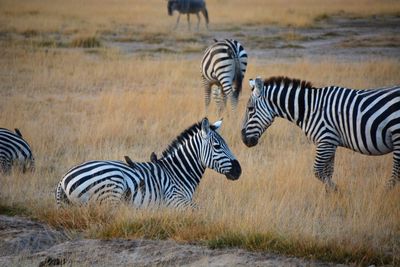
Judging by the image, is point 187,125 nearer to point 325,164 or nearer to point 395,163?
point 325,164

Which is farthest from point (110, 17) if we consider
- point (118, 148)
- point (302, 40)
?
point (118, 148)

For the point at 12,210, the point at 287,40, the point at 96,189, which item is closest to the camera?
the point at 96,189

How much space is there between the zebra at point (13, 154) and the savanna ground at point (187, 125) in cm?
33

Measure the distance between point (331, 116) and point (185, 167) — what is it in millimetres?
2114

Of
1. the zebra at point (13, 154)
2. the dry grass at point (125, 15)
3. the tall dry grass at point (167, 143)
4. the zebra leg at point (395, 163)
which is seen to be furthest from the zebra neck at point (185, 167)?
the dry grass at point (125, 15)

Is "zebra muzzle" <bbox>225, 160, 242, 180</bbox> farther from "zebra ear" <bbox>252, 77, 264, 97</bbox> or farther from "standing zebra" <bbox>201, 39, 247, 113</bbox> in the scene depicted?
"standing zebra" <bbox>201, 39, 247, 113</bbox>

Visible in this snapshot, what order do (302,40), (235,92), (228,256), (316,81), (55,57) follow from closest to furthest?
(228,256)
(235,92)
(316,81)
(55,57)
(302,40)

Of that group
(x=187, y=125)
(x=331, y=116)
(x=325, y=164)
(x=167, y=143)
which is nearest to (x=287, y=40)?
(x=187, y=125)

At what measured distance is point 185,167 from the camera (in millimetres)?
7480

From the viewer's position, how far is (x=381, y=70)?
17.9 metres

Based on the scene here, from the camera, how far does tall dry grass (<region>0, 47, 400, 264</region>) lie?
6090 mm

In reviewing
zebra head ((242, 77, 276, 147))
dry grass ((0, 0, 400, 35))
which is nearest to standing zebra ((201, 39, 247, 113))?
zebra head ((242, 77, 276, 147))

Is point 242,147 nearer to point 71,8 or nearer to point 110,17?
point 110,17

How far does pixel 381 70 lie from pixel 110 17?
20.3 meters
